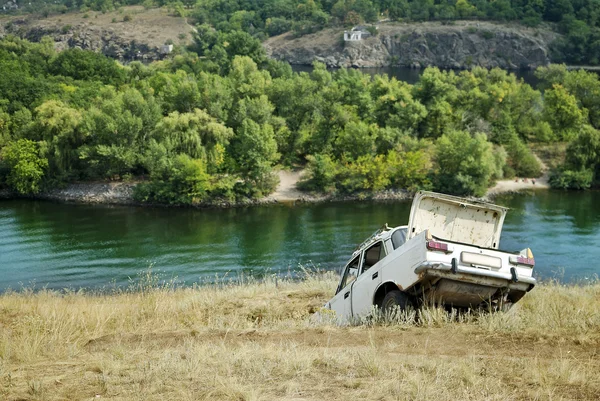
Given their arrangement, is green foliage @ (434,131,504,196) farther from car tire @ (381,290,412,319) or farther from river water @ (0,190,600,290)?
car tire @ (381,290,412,319)

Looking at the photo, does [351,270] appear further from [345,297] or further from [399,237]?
[399,237]

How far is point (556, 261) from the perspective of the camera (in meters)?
36.1

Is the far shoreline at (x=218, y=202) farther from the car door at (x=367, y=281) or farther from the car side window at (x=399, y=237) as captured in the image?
the car side window at (x=399, y=237)

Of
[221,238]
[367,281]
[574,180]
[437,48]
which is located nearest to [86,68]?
[221,238]

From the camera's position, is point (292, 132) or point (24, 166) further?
point (292, 132)

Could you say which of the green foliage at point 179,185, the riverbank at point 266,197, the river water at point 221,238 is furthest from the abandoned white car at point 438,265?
the riverbank at point 266,197

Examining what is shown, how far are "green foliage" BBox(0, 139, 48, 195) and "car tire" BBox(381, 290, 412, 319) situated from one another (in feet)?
147

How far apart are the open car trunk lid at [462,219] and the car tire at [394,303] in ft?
5.50

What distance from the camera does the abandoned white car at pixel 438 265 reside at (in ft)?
39.9

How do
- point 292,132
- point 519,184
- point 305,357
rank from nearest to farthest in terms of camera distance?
point 305,357 → point 519,184 → point 292,132

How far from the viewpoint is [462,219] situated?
46.3ft

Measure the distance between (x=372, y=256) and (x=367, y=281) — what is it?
90 cm

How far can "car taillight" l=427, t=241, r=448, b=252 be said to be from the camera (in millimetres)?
12023

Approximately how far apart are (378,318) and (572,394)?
4584 mm
